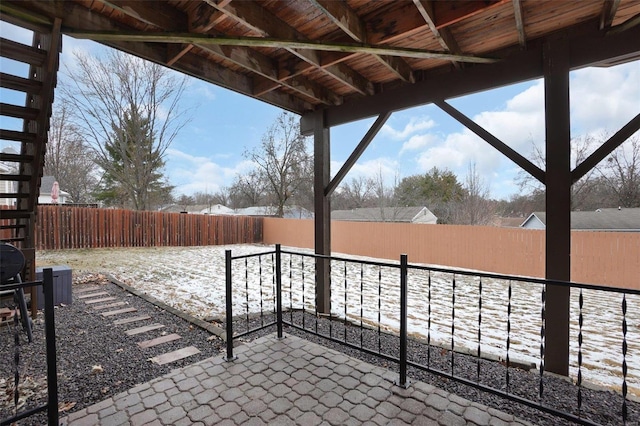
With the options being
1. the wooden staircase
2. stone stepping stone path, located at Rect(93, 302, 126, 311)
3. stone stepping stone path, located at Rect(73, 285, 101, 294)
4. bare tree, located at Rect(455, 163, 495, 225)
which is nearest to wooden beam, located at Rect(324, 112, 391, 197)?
the wooden staircase

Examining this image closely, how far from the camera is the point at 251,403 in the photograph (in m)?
1.99

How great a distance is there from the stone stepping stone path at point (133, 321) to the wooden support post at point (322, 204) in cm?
170

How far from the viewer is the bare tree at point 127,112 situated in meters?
12.2

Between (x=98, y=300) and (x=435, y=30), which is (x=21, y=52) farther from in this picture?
(x=98, y=300)

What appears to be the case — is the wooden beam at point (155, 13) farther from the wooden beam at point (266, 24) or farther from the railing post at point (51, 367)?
the railing post at point (51, 367)

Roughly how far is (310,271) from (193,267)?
309 centimetres

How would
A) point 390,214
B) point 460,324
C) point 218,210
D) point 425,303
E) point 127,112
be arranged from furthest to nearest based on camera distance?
1. point 218,210
2. point 390,214
3. point 127,112
4. point 425,303
5. point 460,324

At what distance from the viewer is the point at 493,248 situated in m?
8.18

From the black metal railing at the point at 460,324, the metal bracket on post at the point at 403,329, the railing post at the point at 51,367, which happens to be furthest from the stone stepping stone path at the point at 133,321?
the metal bracket on post at the point at 403,329

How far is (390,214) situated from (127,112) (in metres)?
14.3

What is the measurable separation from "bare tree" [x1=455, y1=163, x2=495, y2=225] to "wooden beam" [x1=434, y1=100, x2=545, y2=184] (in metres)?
14.7

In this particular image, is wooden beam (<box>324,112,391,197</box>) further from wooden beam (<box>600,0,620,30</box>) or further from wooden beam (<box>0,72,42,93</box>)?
wooden beam (<box>0,72,42,93</box>)

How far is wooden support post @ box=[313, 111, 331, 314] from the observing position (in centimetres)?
385

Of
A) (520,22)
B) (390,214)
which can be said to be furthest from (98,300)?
(390,214)
